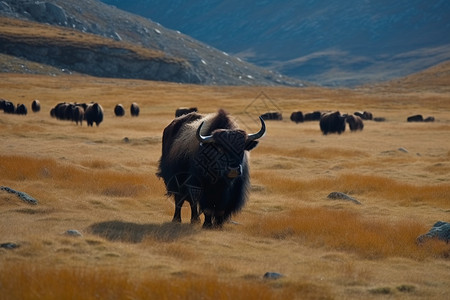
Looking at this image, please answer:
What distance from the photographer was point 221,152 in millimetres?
11375

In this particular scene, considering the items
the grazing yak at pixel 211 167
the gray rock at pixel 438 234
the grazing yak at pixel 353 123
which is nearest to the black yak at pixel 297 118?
the grazing yak at pixel 353 123

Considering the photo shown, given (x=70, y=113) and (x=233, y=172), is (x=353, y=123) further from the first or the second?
(x=233, y=172)

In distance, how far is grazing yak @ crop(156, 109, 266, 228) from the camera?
37.2 feet

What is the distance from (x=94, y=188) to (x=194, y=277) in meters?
8.75

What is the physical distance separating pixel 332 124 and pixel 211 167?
33274 mm

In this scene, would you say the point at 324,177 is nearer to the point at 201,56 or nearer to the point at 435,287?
the point at 435,287

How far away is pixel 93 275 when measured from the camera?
24.0 ft

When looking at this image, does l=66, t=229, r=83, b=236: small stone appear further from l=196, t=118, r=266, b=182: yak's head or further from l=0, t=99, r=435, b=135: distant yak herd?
l=0, t=99, r=435, b=135: distant yak herd

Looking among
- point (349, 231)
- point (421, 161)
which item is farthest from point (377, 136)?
point (349, 231)

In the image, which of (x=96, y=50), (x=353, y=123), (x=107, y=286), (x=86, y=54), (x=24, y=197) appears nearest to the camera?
(x=107, y=286)

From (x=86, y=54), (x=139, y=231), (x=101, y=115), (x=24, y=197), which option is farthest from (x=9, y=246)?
(x=86, y=54)

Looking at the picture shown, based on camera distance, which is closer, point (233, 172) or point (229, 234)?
point (233, 172)

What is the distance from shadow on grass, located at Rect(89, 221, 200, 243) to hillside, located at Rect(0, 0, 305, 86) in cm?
12698

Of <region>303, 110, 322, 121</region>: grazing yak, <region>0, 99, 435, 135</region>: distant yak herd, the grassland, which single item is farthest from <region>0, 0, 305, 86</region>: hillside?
the grassland
